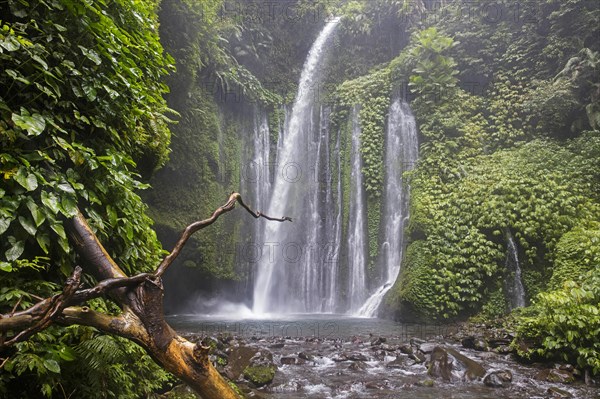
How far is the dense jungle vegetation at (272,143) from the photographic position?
257 cm

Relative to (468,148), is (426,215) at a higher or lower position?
lower

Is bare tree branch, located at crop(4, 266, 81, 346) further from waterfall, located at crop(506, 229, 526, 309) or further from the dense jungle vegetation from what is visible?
waterfall, located at crop(506, 229, 526, 309)

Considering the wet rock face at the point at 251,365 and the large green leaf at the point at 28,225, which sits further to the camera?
the wet rock face at the point at 251,365

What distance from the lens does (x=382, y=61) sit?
61.5 ft

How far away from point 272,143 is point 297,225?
4.06 metres

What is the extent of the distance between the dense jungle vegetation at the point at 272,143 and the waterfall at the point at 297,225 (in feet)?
2.97

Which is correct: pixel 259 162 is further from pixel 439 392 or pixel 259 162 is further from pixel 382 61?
pixel 439 392

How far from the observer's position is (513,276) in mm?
9773

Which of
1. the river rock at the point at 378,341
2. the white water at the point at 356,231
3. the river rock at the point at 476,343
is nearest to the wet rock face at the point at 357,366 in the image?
the river rock at the point at 378,341

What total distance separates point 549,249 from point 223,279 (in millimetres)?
10115

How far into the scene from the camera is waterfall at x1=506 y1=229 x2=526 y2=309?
9578 millimetres

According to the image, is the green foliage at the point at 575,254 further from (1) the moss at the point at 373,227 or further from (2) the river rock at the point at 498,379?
(1) the moss at the point at 373,227

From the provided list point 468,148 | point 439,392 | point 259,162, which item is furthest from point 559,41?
point 439,392

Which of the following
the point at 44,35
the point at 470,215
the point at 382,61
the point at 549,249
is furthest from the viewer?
the point at 382,61
